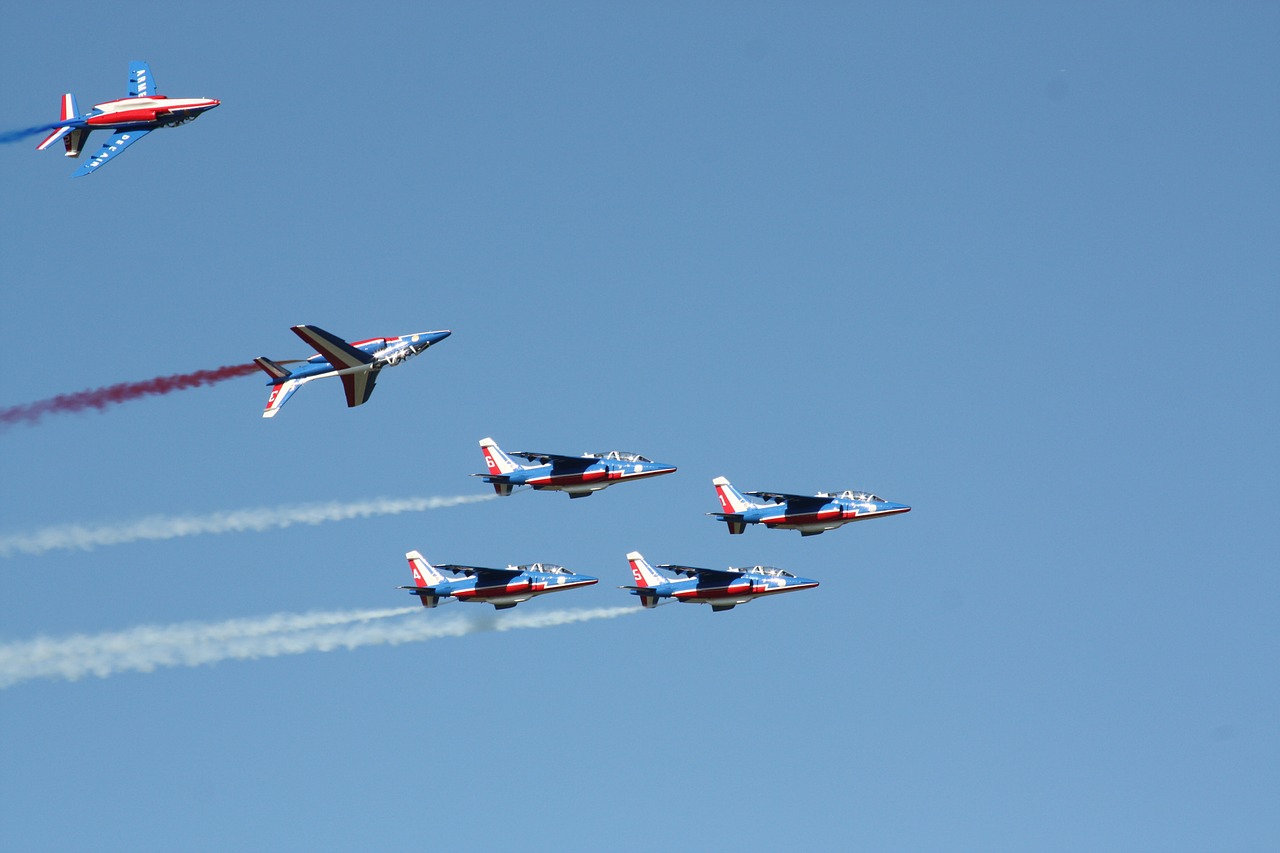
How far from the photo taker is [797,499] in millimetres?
106562

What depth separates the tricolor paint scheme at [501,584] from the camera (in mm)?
107812

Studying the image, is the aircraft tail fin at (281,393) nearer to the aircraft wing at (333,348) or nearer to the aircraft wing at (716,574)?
the aircraft wing at (333,348)

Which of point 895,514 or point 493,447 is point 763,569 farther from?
point 493,447

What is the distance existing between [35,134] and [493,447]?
33176mm

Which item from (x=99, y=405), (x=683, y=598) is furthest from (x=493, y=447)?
(x=99, y=405)

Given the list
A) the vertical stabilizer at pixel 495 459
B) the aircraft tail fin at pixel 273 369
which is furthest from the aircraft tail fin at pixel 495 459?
the aircraft tail fin at pixel 273 369

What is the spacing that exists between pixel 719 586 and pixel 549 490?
11909mm

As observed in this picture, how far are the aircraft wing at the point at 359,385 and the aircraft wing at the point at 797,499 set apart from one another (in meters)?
24.3

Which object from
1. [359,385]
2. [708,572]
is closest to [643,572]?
[708,572]

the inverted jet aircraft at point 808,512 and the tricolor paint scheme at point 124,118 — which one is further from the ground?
the tricolor paint scheme at point 124,118

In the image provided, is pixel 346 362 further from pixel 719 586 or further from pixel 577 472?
pixel 719 586

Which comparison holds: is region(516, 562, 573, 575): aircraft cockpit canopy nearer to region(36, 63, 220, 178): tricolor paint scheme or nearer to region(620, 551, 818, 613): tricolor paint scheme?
region(620, 551, 818, 613): tricolor paint scheme

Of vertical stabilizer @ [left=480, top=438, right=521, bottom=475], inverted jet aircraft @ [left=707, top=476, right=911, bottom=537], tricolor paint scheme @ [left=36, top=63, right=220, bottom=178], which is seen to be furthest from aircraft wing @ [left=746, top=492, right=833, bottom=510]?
tricolor paint scheme @ [left=36, top=63, right=220, bottom=178]

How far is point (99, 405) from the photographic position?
10238cm
